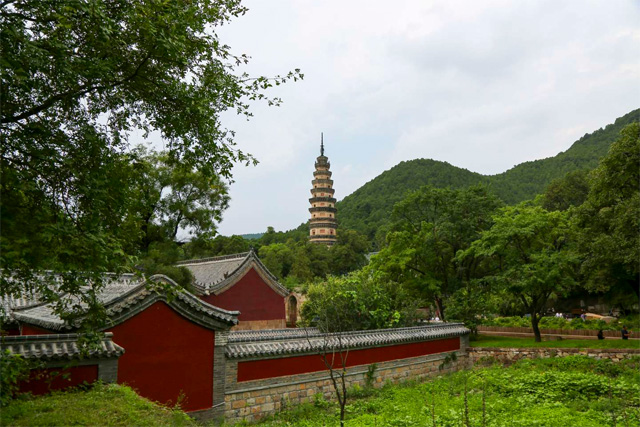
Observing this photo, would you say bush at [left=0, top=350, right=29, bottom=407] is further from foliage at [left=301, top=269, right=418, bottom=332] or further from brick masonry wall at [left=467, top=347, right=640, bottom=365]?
brick masonry wall at [left=467, top=347, right=640, bottom=365]

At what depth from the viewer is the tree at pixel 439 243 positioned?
68.8ft

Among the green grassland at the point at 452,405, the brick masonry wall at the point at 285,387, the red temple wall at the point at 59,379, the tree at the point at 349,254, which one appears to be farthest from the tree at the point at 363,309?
the tree at the point at 349,254

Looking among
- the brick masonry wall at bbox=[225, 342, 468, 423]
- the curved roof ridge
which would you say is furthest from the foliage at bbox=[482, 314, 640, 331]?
the curved roof ridge

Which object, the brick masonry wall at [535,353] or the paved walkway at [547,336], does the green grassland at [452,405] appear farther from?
the paved walkway at [547,336]

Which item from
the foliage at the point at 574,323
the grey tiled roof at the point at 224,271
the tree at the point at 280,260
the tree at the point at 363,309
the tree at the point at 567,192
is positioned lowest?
the foliage at the point at 574,323

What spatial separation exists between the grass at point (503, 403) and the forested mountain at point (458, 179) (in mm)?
37758

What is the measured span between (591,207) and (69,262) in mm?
17503

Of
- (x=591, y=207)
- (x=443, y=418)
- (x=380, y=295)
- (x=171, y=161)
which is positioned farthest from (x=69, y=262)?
(x=591, y=207)

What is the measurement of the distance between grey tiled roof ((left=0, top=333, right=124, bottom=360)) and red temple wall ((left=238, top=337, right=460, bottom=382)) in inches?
132

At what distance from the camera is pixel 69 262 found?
4.80 m

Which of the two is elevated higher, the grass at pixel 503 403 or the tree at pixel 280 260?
the tree at pixel 280 260

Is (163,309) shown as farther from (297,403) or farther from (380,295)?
(380,295)

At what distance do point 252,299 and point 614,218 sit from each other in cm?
1555

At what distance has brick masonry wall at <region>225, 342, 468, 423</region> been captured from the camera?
1027cm
